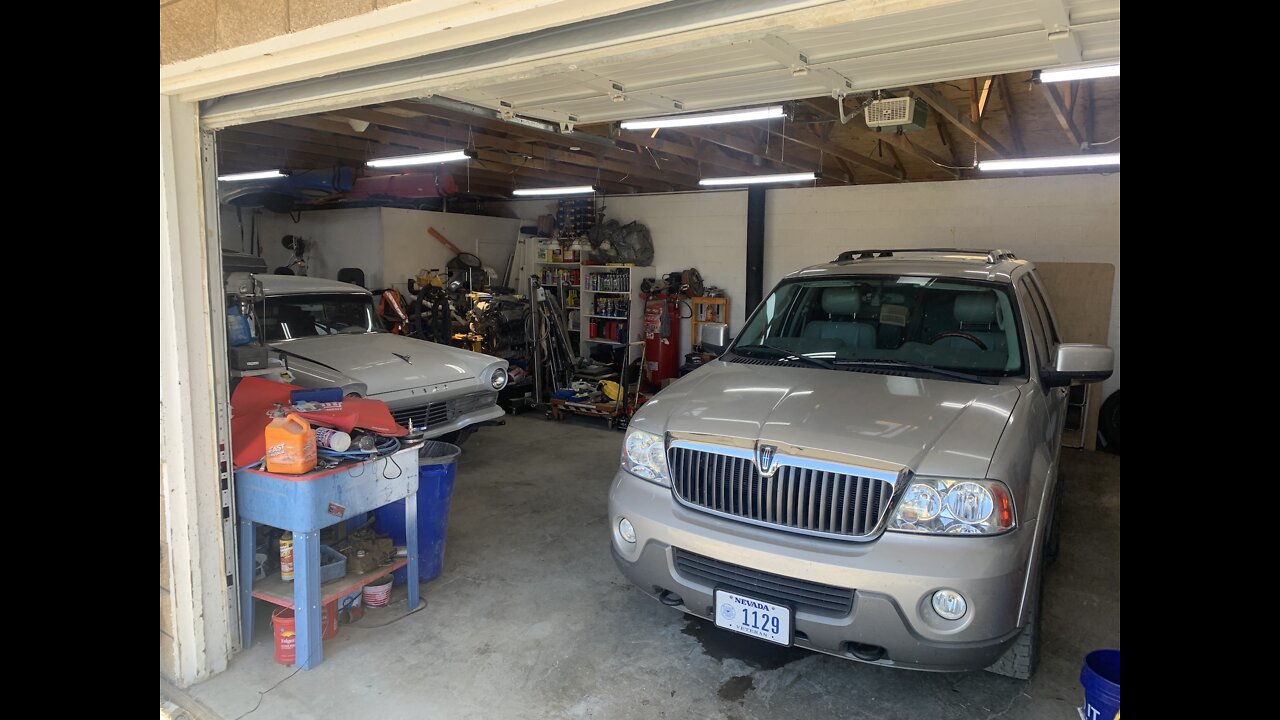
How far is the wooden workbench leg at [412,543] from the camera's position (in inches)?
144

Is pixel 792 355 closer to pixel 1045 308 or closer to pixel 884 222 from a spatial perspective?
pixel 1045 308

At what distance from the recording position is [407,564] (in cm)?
370

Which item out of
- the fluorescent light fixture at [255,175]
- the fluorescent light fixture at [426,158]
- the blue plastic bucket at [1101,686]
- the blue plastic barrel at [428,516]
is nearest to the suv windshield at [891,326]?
the blue plastic bucket at [1101,686]

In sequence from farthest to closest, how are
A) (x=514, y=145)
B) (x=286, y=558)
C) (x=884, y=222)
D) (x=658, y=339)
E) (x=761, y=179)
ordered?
(x=658, y=339)
(x=884, y=222)
(x=761, y=179)
(x=514, y=145)
(x=286, y=558)

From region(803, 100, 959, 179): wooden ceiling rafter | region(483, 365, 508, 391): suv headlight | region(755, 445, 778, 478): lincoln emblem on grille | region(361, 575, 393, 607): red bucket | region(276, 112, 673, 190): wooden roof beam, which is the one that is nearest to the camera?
region(755, 445, 778, 478): lincoln emblem on grille

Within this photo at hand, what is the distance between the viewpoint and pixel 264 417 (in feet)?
11.7

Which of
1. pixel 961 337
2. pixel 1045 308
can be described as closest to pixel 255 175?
pixel 961 337

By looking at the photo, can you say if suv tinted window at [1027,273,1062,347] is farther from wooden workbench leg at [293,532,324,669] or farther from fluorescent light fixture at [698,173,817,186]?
wooden workbench leg at [293,532,324,669]

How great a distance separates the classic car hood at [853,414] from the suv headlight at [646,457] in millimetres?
52

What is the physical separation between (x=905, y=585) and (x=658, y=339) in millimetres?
7248

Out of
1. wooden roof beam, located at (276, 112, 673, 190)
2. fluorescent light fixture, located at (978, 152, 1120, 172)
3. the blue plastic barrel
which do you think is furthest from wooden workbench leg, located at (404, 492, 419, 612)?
fluorescent light fixture, located at (978, 152, 1120, 172)

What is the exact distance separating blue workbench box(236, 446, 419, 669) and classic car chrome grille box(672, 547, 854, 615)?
154 centimetres

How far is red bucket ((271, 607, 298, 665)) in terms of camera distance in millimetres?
3129
